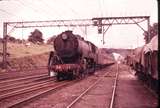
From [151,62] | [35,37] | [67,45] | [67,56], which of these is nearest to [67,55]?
[67,56]

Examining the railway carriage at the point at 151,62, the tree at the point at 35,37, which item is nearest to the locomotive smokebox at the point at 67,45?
the railway carriage at the point at 151,62

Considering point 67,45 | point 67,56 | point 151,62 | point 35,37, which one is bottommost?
Result: point 151,62

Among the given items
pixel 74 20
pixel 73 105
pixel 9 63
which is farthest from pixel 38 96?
pixel 9 63

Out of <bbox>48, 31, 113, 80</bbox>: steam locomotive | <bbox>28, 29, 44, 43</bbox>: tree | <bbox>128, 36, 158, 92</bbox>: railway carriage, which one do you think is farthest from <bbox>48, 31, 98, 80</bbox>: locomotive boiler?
<bbox>28, 29, 44, 43</bbox>: tree

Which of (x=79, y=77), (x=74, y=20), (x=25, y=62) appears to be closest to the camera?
(x=79, y=77)

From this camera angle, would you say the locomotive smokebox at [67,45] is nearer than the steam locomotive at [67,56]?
No

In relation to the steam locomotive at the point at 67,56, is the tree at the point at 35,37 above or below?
above

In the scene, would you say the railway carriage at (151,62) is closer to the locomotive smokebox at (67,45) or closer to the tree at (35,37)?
the locomotive smokebox at (67,45)

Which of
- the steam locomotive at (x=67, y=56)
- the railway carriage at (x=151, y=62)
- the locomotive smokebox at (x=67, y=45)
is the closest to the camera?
the railway carriage at (x=151, y=62)

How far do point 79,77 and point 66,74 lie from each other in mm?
1299

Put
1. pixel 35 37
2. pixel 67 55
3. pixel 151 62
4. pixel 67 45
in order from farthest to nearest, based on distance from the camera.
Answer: pixel 35 37 < pixel 67 55 < pixel 67 45 < pixel 151 62

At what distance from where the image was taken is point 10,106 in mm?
10836

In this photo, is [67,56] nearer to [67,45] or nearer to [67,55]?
[67,55]

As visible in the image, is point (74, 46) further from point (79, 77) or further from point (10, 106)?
point (10, 106)
